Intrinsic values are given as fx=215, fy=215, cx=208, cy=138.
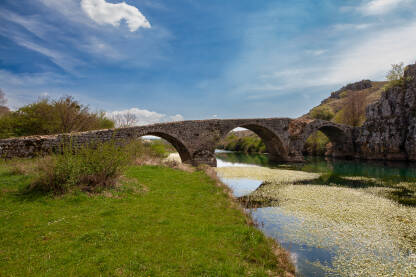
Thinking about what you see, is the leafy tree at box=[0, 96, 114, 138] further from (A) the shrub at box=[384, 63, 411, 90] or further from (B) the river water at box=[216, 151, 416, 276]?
(A) the shrub at box=[384, 63, 411, 90]

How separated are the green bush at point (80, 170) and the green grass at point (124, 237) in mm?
576

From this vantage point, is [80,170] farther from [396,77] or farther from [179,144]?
[396,77]

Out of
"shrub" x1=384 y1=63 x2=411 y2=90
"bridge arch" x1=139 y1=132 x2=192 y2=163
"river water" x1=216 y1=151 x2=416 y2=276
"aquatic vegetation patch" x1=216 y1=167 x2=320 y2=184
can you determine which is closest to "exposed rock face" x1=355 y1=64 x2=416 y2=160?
"shrub" x1=384 y1=63 x2=411 y2=90

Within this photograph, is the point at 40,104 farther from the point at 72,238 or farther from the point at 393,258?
the point at 393,258

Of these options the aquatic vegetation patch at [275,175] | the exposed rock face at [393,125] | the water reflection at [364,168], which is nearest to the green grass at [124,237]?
the aquatic vegetation patch at [275,175]

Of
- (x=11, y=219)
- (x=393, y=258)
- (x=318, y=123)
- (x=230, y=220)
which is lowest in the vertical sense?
(x=393, y=258)

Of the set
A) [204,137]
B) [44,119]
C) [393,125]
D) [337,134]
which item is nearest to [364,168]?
[393,125]

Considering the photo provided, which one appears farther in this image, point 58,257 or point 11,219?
point 11,219

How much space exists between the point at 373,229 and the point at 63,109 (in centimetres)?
2392

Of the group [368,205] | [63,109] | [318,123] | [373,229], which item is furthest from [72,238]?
[318,123]

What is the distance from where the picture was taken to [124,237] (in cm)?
532

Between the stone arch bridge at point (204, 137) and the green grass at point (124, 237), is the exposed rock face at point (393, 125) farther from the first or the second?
the green grass at point (124, 237)

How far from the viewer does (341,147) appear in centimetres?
4153

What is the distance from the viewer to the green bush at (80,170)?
26.7 ft
